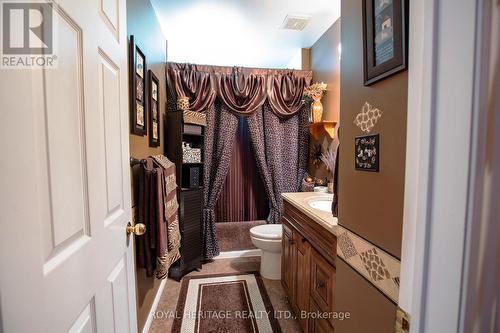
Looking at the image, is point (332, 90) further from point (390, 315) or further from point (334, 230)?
point (390, 315)

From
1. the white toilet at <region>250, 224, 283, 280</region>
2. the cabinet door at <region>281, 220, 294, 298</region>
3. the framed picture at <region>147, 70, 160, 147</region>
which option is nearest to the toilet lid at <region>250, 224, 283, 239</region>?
the white toilet at <region>250, 224, 283, 280</region>

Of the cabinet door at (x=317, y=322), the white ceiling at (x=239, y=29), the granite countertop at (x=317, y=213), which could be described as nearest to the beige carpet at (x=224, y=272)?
the cabinet door at (x=317, y=322)

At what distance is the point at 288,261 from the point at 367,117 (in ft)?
4.66

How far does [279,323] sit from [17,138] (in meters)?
1.89

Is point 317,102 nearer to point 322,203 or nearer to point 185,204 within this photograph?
point 322,203

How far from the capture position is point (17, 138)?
0.39 metres

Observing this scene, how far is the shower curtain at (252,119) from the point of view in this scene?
2.48m

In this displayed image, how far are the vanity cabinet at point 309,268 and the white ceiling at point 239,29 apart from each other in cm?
178

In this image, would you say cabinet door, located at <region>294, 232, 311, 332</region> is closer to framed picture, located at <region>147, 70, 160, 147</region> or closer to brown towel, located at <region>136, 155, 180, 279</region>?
brown towel, located at <region>136, 155, 180, 279</region>

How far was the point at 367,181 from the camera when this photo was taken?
73cm

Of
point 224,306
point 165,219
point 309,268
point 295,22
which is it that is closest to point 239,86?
point 295,22

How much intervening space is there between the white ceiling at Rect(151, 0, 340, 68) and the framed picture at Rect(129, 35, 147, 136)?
0.76 m

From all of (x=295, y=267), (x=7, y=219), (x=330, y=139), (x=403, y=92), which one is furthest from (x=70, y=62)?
(x=330, y=139)

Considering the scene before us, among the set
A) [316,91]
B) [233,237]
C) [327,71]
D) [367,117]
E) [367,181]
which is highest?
[327,71]
